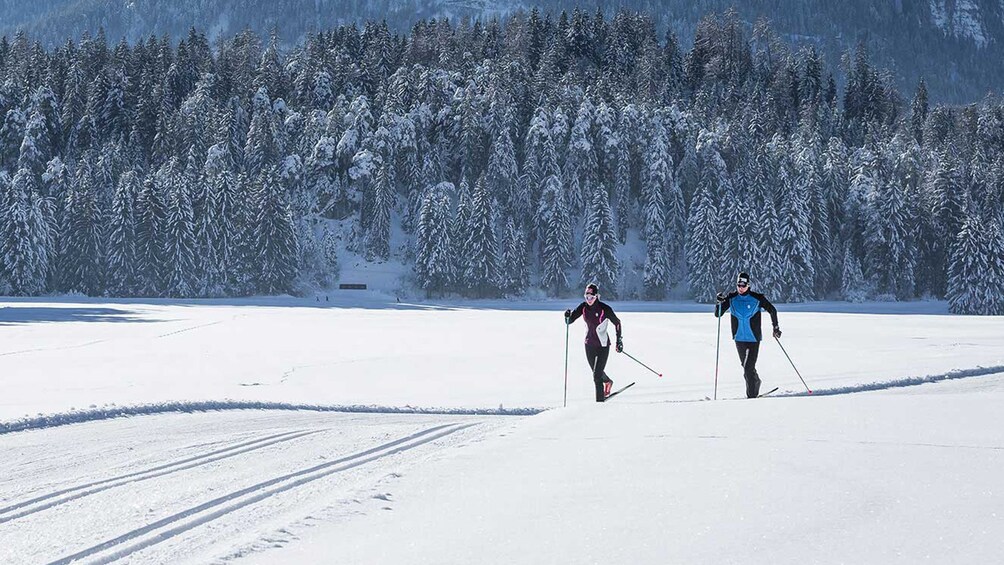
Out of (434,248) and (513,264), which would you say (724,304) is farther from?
(434,248)

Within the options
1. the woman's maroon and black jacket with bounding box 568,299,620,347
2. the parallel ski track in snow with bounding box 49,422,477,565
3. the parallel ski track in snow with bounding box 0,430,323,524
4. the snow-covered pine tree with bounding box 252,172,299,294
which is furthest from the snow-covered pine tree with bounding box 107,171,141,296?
the parallel ski track in snow with bounding box 49,422,477,565

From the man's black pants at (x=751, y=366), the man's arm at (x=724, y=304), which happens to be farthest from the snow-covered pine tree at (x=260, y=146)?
the man's black pants at (x=751, y=366)

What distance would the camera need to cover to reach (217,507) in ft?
18.6

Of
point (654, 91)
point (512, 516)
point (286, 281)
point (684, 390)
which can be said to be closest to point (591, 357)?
point (684, 390)

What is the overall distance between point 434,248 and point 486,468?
69.3m

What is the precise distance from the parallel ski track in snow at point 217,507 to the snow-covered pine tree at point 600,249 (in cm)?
6776

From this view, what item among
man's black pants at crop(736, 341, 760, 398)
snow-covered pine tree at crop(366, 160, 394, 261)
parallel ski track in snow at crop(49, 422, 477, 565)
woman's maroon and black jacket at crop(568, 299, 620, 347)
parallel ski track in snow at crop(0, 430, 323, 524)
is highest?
snow-covered pine tree at crop(366, 160, 394, 261)

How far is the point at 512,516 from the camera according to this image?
543 cm

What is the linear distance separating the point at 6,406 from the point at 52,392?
165 centimetres

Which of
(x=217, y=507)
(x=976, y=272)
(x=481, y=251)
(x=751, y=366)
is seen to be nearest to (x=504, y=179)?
(x=481, y=251)

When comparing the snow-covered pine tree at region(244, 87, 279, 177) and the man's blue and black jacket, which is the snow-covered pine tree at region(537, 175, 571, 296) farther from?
the man's blue and black jacket

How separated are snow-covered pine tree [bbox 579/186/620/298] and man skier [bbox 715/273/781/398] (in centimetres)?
6163

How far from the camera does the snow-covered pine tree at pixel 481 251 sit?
7481 centimetres

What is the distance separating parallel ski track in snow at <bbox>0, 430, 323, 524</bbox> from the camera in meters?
5.72
